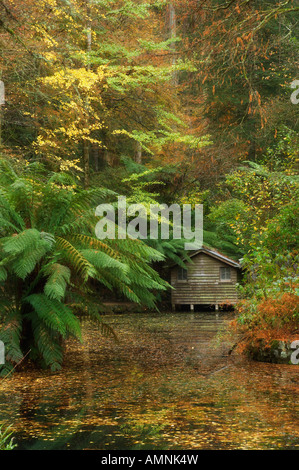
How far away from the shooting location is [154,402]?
6.42 metres

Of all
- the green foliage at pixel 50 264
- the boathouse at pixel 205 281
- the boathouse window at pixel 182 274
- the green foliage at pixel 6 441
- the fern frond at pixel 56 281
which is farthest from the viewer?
the boathouse window at pixel 182 274

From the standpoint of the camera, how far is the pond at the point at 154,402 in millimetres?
4965

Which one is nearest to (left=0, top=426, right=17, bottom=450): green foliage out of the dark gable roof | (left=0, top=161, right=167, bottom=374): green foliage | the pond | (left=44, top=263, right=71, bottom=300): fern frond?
the pond

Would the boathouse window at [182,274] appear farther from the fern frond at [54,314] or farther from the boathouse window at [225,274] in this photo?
the fern frond at [54,314]

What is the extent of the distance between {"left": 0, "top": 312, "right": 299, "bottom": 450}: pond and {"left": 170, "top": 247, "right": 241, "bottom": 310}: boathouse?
14.8 meters

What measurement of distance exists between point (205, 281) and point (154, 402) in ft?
63.0

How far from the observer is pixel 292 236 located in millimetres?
10875

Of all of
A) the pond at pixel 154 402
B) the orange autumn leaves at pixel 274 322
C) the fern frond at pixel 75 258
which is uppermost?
the fern frond at pixel 75 258

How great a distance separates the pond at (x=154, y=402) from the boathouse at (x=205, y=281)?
48.5 ft

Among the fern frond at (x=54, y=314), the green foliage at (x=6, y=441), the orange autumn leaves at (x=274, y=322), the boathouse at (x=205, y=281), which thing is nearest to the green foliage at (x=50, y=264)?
the fern frond at (x=54, y=314)

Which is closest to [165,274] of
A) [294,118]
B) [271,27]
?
[294,118]

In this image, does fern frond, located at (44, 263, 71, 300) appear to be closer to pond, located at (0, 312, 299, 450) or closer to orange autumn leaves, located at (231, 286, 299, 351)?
pond, located at (0, 312, 299, 450)

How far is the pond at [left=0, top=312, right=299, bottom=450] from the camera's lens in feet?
16.3

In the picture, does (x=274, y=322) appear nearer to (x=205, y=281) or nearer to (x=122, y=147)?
(x=205, y=281)
